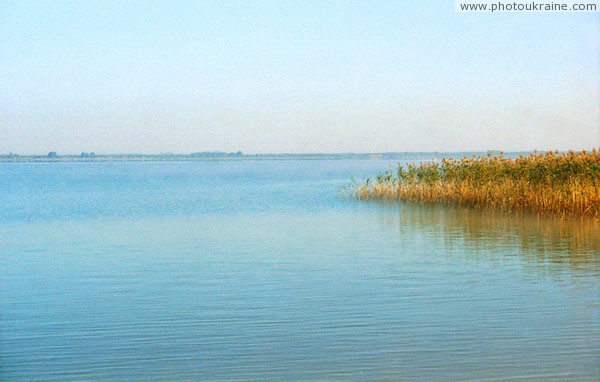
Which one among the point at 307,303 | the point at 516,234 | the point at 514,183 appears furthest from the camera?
the point at 514,183

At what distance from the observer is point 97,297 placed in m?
10.1

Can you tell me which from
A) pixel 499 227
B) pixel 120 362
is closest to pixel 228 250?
pixel 499 227

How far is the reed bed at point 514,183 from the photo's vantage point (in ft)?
61.1

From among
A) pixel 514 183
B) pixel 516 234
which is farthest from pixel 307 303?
pixel 514 183

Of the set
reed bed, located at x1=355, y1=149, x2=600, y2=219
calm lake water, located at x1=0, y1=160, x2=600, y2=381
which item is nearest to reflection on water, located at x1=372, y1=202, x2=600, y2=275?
calm lake water, located at x1=0, y1=160, x2=600, y2=381

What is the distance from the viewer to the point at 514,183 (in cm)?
2077

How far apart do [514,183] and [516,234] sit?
4.99m

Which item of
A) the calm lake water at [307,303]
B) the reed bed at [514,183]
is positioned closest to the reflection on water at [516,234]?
the calm lake water at [307,303]

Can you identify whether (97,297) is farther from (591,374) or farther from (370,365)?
(591,374)

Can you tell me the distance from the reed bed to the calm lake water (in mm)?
1190

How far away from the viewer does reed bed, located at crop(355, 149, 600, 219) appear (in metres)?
18.6

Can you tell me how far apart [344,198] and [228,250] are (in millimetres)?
14755

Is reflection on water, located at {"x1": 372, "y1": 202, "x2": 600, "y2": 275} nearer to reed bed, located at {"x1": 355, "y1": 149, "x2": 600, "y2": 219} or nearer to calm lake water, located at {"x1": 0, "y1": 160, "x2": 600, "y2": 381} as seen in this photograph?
calm lake water, located at {"x1": 0, "y1": 160, "x2": 600, "y2": 381}

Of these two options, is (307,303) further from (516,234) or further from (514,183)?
(514,183)
